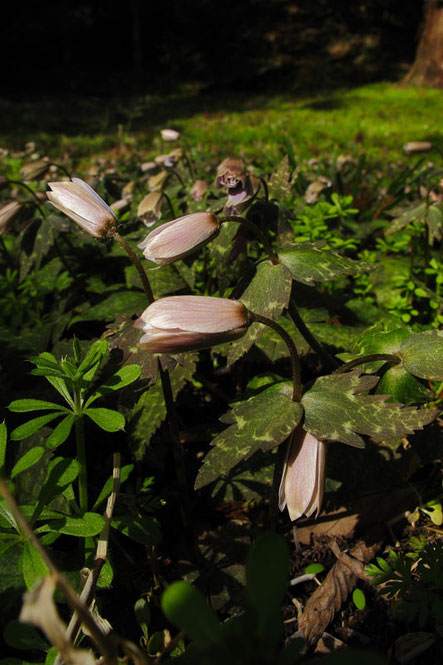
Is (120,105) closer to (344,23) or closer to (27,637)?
(344,23)

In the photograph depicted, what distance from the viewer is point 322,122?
7.13 meters

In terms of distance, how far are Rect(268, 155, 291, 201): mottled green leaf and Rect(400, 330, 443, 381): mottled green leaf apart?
0.66 meters

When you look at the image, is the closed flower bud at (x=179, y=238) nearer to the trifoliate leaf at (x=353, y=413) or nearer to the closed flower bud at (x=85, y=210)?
the closed flower bud at (x=85, y=210)

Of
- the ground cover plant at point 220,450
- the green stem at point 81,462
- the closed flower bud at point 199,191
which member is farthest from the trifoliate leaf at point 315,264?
the closed flower bud at point 199,191

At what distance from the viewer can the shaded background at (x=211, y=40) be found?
1484cm

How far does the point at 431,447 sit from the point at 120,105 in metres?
12.5

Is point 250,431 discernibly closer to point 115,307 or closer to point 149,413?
point 149,413

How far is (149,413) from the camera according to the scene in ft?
4.25

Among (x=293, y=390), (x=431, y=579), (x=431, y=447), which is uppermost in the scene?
(x=293, y=390)

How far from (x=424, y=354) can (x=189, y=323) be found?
0.54 meters

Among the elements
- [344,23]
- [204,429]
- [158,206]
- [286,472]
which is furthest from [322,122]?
[344,23]

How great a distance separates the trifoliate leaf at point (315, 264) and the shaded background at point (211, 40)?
48.7 ft

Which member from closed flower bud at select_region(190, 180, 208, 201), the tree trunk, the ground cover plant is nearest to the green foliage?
the ground cover plant

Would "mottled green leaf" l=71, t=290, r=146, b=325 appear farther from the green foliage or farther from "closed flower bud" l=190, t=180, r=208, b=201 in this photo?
the green foliage
